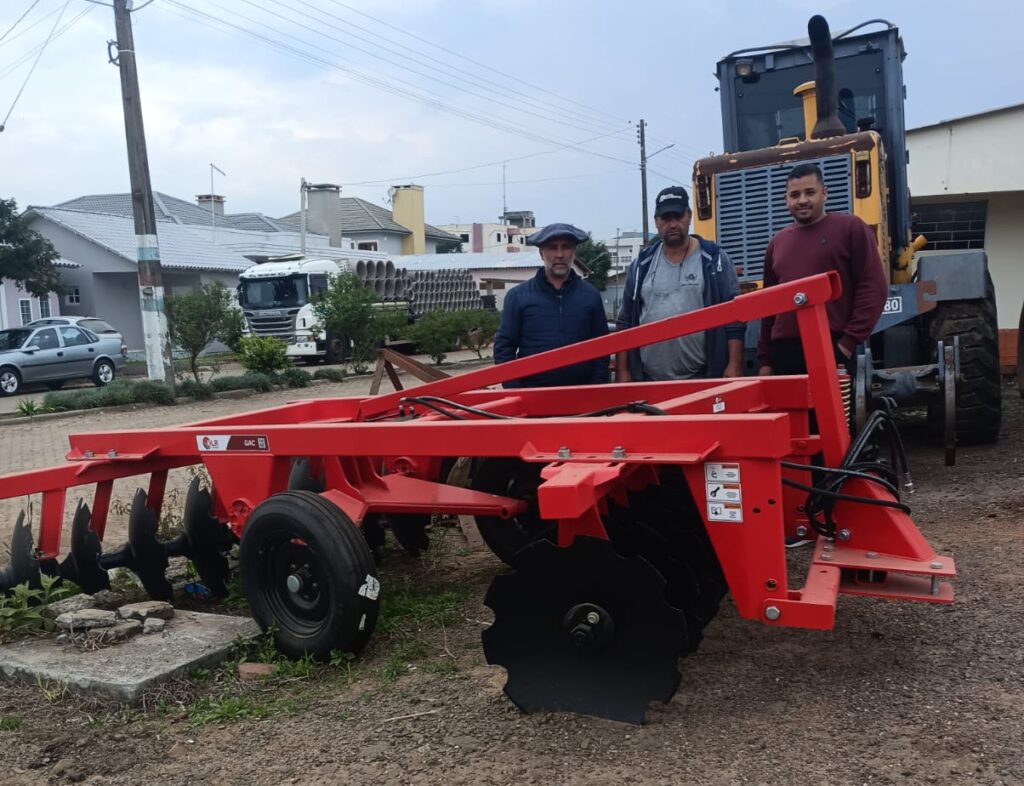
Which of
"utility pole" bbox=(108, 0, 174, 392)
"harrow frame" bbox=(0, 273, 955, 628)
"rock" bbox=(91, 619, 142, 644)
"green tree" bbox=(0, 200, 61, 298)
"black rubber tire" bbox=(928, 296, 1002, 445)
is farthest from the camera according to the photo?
"green tree" bbox=(0, 200, 61, 298)

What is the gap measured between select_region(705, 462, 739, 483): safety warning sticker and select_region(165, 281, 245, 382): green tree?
48.3ft

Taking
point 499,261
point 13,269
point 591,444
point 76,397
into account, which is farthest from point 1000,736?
point 499,261

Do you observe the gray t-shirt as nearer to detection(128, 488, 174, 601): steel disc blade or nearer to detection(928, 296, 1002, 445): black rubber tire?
detection(928, 296, 1002, 445): black rubber tire

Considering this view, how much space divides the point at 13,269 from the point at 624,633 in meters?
23.9

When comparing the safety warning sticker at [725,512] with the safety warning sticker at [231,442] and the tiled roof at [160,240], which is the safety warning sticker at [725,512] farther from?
the tiled roof at [160,240]

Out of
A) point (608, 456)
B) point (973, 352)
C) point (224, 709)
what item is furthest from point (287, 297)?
point (608, 456)

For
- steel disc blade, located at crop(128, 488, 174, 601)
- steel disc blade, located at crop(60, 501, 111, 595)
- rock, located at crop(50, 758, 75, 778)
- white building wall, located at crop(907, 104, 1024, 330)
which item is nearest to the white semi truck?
white building wall, located at crop(907, 104, 1024, 330)

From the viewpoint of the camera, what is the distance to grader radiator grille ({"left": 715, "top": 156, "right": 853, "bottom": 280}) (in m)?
7.03

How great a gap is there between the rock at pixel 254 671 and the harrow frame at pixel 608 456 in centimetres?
64

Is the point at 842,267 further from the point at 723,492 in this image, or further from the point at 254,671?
the point at 254,671

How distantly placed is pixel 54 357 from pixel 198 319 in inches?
168

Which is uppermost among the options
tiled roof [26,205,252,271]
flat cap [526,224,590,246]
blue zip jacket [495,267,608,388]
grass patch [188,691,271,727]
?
tiled roof [26,205,252,271]

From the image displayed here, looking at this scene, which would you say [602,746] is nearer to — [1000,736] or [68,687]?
[1000,736]

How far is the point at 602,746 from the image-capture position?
299cm
